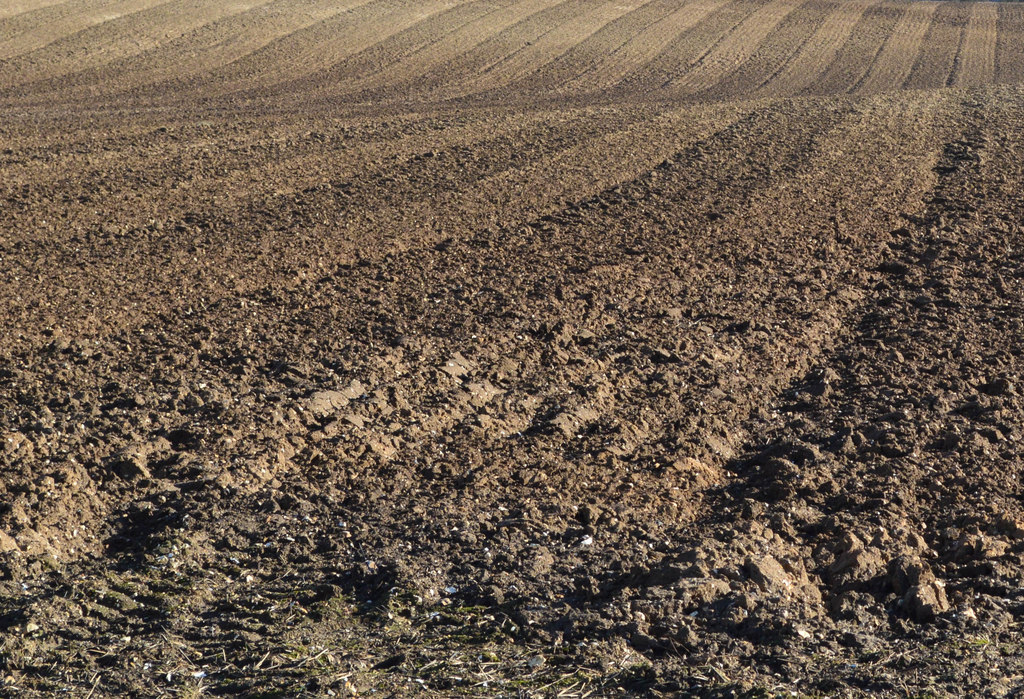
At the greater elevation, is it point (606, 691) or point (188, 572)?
point (188, 572)

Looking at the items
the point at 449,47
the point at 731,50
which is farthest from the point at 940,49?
the point at 449,47

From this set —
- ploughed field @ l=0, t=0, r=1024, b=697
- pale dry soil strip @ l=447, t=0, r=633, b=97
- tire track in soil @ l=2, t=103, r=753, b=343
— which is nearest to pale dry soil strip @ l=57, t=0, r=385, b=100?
ploughed field @ l=0, t=0, r=1024, b=697

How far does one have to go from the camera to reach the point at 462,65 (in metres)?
22.2

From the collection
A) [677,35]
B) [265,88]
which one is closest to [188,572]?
[265,88]

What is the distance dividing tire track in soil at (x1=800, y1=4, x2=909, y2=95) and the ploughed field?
5647 millimetres

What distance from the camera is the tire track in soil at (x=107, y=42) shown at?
62.1 feet

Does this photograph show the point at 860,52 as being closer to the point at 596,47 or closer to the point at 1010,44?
the point at 1010,44

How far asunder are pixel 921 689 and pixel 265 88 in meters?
17.1

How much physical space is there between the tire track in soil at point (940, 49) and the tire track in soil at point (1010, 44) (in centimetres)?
94

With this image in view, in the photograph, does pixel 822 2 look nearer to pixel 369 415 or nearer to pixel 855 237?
pixel 855 237

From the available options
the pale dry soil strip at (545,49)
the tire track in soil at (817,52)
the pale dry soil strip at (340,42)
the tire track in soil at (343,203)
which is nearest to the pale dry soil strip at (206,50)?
the pale dry soil strip at (340,42)

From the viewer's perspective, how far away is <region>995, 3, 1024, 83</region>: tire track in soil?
79.5 feet

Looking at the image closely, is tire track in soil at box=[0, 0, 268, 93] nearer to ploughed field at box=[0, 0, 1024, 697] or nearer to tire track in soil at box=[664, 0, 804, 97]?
ploughed field at box=[0, 0, 1024, 697]

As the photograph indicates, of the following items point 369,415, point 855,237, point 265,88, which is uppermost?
point 265,88
